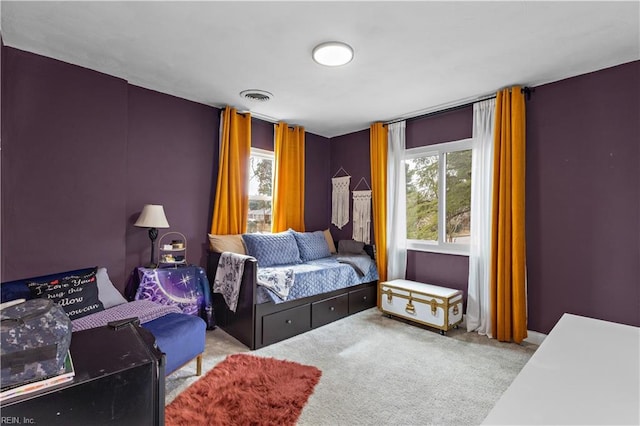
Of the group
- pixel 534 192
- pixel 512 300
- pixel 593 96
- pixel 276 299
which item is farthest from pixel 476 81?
pixel 276 299

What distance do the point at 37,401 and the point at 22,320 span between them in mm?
247

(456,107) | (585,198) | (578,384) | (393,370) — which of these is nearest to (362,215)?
(456,107)

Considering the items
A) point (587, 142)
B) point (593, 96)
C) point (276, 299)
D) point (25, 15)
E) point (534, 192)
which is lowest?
point (276, 299)

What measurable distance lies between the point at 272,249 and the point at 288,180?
117cm

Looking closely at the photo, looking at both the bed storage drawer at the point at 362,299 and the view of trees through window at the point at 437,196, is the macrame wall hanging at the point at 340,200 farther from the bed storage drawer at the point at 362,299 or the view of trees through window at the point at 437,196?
the bed storage drawer at the point at 362,299

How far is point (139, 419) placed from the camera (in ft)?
3.55

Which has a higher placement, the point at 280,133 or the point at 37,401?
the point at 280,133

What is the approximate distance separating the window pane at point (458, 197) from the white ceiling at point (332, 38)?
0.72 meters

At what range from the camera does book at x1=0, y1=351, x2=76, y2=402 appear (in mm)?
876

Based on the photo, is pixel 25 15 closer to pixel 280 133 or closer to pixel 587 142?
pixel 280 133

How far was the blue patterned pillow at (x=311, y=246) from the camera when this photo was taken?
396 cm

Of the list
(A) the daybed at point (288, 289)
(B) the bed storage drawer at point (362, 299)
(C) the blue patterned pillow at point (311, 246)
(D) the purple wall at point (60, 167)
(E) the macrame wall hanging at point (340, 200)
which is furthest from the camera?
(E) the macrame wall hanging at point (340, 200)

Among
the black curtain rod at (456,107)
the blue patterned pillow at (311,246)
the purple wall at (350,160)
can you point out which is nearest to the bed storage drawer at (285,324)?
the blue patterned pillow at (311,246)

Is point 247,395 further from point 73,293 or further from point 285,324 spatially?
point 73,293
